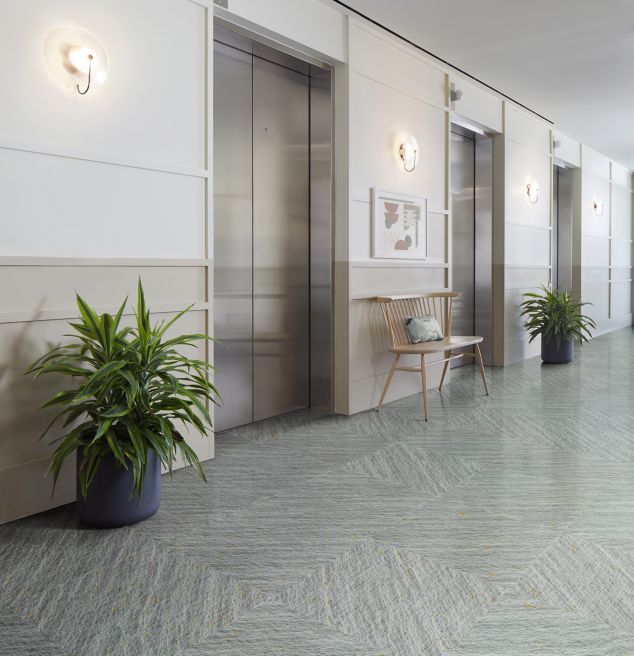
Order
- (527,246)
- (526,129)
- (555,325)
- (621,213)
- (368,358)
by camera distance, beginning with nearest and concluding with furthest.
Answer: (368,358), (555,325), (526,129), (527,246), (621,213)

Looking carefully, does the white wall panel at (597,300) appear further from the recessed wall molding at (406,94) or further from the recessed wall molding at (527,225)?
the recessed wall molding at (406,94)

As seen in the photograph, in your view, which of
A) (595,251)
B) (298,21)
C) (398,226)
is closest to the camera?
(298,21)

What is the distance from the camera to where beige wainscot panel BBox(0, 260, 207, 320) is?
9.57 feet

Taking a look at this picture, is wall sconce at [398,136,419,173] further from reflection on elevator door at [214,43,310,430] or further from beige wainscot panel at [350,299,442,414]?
beige wainscot panel at [350,299,442,414]

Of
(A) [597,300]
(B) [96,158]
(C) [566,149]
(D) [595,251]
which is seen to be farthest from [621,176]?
(B) [96,158]

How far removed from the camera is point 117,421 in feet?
9.46

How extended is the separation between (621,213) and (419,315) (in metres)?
7.97

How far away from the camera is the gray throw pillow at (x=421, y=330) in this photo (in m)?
5.25

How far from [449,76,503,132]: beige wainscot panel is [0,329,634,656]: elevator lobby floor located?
3.56 meters

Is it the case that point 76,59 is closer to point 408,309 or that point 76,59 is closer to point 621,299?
point 408,309

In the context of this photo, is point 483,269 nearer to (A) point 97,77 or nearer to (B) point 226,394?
(B) point 226,394

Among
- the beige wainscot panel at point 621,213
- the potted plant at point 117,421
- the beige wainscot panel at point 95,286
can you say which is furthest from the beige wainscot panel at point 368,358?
the beige wainscot panel at point 621,213

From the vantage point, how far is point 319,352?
516 cm

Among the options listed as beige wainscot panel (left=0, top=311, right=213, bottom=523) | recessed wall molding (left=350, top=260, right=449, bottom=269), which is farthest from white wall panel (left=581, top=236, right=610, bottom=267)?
beige wainscot panel (left=0, top=311, right=213, bottom=523)
